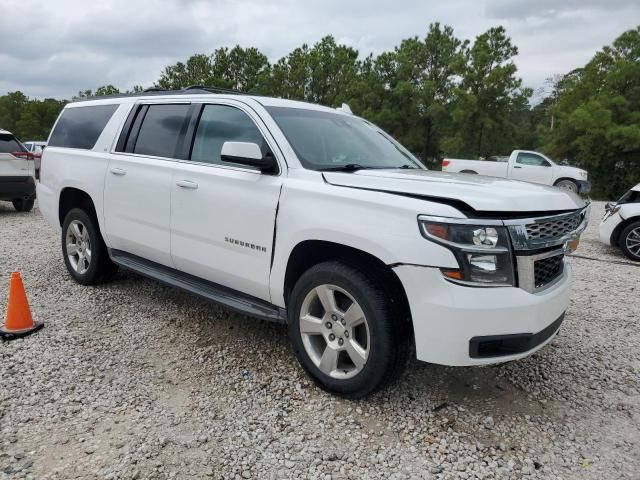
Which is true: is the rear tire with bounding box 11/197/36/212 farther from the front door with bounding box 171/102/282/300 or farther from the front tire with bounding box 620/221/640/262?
the front tire with bounding box 620/221/640/262

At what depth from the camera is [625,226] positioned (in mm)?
8062

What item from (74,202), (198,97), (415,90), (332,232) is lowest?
(74,202)

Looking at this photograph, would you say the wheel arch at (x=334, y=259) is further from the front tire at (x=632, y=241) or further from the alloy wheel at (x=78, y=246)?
the front tire at (x=632, y=241)

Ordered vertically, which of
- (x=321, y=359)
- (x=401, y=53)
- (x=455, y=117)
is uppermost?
(x=401, y=53)

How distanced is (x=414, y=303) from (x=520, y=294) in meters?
0.55

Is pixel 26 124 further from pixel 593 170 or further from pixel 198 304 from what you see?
pixel 198 304

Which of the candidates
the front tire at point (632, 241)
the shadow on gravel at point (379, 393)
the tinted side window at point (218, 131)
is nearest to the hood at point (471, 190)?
the tinted side window at point (218, 131)

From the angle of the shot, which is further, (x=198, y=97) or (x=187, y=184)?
(x=198, y=97)

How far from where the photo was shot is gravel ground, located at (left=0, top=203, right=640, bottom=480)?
98.3 inches

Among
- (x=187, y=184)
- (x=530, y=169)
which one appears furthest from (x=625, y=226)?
(x=530, y=169)

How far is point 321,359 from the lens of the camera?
3068 millimetres

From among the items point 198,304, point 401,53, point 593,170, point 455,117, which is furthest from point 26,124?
point 198,304

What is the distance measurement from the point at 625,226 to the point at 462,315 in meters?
7.06

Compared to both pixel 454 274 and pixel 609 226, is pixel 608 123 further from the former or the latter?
pixel 454 274
